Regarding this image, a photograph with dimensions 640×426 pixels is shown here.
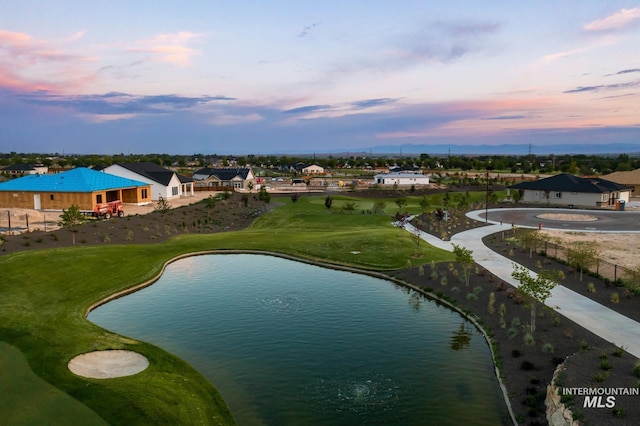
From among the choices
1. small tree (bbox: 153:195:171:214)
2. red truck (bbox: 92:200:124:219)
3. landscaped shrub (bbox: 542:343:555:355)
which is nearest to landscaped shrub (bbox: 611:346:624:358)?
landscaped shrub (bbox: 542:343:555:355)

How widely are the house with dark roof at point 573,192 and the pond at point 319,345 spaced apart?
Result: 51.0m

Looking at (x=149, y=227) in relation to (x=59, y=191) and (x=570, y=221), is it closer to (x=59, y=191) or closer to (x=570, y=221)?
(x=59, y=191)

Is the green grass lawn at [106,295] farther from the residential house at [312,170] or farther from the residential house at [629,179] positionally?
the residential house at [312,170]

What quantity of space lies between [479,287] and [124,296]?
20024 millimetres

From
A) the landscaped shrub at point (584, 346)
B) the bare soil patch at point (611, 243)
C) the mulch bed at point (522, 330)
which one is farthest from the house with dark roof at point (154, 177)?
the landscaped shrub at point (584, 346)

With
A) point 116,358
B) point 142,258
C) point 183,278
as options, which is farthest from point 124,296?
point 116,358

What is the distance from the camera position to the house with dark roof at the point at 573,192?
69250mm

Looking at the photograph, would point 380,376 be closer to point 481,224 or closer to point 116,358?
point 116,358

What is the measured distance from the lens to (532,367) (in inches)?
704

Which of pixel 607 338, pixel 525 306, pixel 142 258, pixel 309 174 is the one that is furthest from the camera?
pixel 309 174

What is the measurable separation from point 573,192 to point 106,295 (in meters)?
65.6

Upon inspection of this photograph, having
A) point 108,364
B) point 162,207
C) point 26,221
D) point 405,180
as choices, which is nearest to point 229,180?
point 405,180

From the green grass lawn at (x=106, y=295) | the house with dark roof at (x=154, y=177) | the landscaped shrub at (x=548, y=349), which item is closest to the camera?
the green grass lawn at (x=106, y=295)

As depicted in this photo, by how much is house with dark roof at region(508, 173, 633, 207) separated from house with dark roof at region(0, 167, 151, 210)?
59.6 m
